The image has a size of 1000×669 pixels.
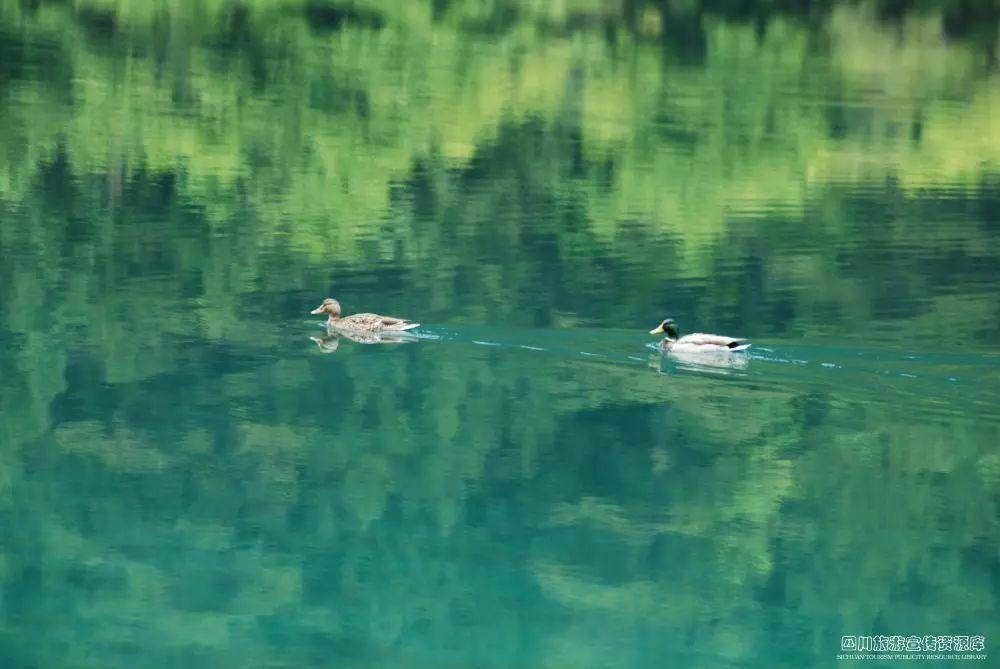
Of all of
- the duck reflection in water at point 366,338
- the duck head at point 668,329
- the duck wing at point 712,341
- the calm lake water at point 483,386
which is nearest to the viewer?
the calm lake water at point 483,386

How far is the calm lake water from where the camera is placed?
11008 millimetres

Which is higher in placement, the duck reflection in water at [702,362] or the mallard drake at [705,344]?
the mallard drake at [705,344]

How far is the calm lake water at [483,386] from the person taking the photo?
36.1 feet

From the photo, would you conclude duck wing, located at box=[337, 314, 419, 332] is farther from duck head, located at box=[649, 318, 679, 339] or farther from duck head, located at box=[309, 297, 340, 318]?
duck head, located at box=[649, 318, 679, 339]

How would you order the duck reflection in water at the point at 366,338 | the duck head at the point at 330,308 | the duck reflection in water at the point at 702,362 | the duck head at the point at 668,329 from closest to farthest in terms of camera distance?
the duck reflection in water at the point at 702,362 < the duck head at the point at 668,329 < the duck reflection in water at the point at 366,338 < the duck head at the point at 330,308

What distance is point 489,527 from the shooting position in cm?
1216

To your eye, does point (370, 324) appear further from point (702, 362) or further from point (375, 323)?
point (702, 362)

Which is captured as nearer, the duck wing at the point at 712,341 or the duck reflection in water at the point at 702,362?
the duck reflection in water at the point at 702,362

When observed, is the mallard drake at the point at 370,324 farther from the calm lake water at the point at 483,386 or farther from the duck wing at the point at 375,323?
the calm lake water at the point at 483,386

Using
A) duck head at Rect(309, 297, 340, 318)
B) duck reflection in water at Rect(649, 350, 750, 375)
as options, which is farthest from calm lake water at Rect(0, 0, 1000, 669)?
duck head at Rect(309, 297, 340, 318)

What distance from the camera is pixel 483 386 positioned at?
50.2ft

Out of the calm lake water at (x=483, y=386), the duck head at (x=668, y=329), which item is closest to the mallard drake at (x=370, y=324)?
the calm lake water at (x=483, y=386)

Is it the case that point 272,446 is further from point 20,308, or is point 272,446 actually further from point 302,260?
point 302,260

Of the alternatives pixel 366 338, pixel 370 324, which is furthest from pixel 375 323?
pixel 366 338
